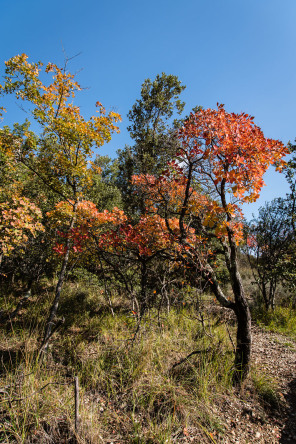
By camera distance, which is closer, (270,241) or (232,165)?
(232,165)

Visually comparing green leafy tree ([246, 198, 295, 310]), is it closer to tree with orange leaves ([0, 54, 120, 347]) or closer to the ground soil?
the ground soil

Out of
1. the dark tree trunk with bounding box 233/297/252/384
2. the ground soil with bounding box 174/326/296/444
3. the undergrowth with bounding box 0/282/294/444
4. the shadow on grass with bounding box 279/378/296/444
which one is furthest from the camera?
the dark tree trunk with bounding box 233/297/252/384

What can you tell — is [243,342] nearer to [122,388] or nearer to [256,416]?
[256,416]

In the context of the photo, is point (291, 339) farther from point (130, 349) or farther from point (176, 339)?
point (130, 349)

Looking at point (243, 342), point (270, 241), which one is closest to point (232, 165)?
point (243, 342)

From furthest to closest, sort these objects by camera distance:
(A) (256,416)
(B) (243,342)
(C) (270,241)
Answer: (C) (270,241), (B) (243,342), (A) (256,416)

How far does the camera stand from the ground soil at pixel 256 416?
2202 mm

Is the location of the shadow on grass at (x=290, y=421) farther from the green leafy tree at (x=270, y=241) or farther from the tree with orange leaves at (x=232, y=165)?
the green leafy tree at (x=270, y=241)

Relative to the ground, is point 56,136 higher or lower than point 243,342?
higher

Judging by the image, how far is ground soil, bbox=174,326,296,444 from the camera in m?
2.20

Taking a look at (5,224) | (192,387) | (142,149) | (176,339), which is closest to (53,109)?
(5,224)

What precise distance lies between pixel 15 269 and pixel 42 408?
682 centimetres

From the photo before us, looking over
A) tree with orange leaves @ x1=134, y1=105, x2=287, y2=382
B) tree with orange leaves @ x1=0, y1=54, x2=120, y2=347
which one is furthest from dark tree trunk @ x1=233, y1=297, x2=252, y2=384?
tree with orange leaves @ x1=0, y1=54, x2=120, y2=347

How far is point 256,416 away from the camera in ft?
8.37
